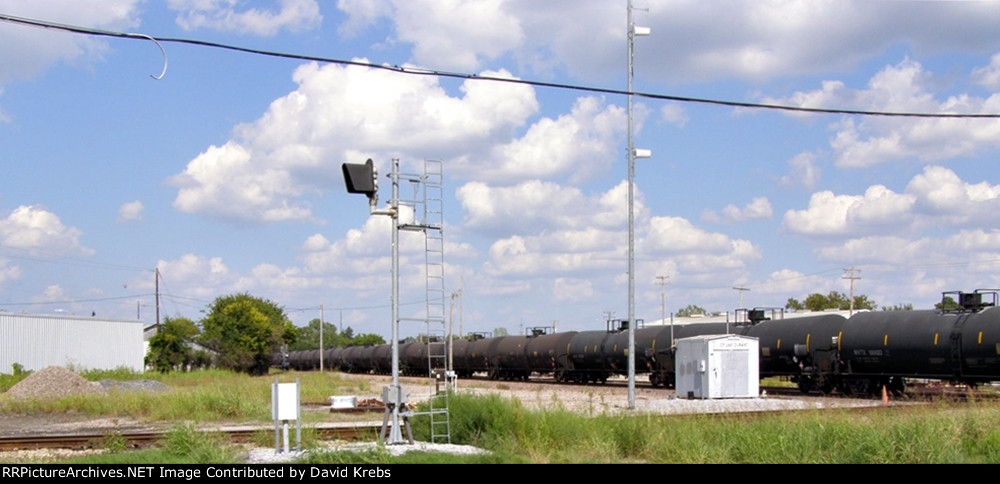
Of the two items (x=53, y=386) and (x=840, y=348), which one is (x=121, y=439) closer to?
(x=840, y=348)

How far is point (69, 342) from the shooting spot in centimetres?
6862

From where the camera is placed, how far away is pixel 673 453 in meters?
14.4

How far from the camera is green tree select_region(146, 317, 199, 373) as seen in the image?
7956 centimetres

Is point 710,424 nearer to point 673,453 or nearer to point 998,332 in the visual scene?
point 673,453

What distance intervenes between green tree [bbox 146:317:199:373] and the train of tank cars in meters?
43.6

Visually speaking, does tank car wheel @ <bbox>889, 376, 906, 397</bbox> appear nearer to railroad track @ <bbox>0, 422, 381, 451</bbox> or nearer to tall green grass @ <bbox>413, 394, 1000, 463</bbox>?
tall green grass @ <bbox>413, 394, 1000, 463</bbox>

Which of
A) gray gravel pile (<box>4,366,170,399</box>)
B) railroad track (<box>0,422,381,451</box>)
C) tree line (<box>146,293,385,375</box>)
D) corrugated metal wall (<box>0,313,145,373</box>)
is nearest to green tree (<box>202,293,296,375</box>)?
tree line (<box>146,293,385,375</box>)

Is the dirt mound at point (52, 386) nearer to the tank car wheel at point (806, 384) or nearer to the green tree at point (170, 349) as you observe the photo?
the tank car wheel at point (806, 384)

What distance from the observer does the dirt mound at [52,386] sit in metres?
38.7

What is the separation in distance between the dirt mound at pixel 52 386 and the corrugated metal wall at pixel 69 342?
74.6 feet

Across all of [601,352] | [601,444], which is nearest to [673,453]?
[601,444]

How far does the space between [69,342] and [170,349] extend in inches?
468

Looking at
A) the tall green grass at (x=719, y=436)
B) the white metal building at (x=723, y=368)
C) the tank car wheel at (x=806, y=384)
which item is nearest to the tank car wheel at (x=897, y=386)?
the tank car wheel at (x=806, y=384)

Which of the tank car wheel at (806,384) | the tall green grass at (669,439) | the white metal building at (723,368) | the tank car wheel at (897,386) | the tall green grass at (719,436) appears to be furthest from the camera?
the tank car wheel at (806,384)
